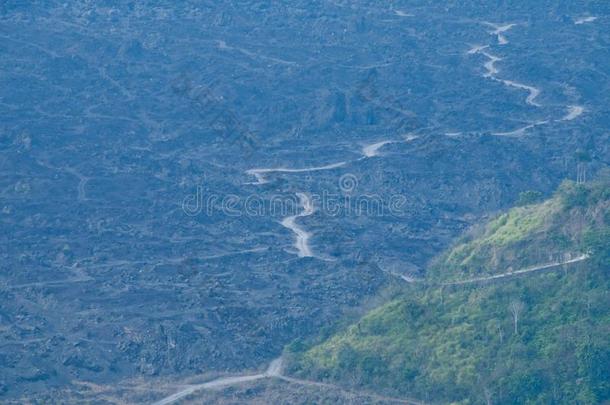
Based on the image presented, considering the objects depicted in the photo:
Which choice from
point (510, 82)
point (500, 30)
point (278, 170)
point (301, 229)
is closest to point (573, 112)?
point (510, 82)

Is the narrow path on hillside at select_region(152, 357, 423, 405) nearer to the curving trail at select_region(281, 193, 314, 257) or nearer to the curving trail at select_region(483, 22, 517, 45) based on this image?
the curving trail at select_region(281, 193, 314, 257)

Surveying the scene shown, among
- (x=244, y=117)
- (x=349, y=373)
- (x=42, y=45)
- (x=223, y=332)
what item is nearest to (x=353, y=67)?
(x=244, y=117)

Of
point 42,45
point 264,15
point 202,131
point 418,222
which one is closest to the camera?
point 418,222

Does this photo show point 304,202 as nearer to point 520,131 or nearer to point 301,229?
point 301,229

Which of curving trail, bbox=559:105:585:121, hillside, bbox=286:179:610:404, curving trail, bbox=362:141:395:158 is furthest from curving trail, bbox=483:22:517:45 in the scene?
hillside, bbox=286:179:610:404

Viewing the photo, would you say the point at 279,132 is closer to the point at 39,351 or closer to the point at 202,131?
the point at 202,131

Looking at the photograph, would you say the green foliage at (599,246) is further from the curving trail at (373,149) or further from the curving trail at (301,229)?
the curving trail at (373,149)
